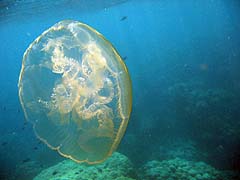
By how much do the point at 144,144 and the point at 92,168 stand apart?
4536 mm

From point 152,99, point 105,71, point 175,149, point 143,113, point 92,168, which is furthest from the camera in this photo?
point 152,99

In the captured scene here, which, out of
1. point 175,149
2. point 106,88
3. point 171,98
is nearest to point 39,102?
point 106,88

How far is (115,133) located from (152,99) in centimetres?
1083

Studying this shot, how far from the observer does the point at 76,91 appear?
374 cm

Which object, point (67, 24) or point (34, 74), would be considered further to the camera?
point (34, 74)

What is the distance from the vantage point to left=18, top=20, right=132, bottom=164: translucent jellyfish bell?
344 centimetres

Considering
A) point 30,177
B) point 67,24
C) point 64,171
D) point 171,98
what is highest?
point 67,24

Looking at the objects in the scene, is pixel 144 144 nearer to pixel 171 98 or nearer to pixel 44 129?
pixel 171 98

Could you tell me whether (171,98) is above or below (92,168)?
above

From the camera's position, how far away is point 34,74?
4.04 meters

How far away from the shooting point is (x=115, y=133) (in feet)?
11.7

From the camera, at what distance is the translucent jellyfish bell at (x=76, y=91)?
3441 millimetres

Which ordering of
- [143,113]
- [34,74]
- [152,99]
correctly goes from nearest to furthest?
1. [34,74]
2. [143,113]
3. [152,99]

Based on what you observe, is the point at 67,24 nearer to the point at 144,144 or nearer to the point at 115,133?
the point at 115,133
